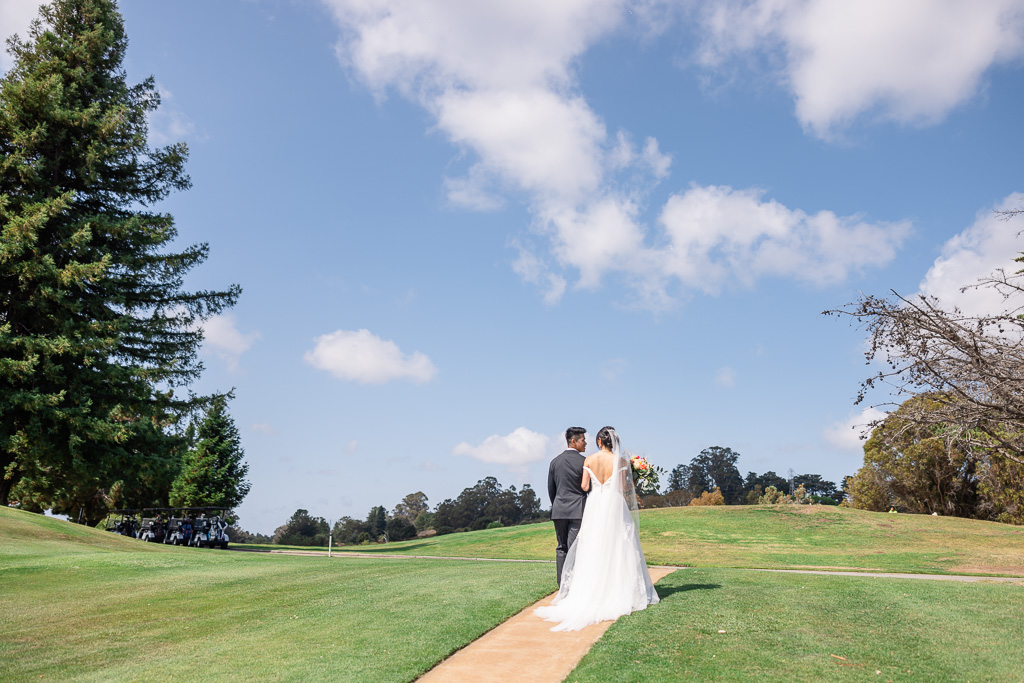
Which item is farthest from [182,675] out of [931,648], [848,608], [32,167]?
[32,167]

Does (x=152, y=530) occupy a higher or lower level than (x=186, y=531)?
higher

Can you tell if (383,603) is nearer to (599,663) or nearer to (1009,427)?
(599,663)

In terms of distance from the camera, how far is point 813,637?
7.77m

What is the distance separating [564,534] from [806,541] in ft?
83.6

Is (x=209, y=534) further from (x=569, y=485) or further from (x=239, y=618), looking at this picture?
(x=569, y=485)

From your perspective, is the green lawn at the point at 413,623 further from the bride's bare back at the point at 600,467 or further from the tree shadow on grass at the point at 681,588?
the bride's bare back at the point at 600,467

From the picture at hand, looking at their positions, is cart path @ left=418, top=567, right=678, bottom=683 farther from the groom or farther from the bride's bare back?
the bride's bare back

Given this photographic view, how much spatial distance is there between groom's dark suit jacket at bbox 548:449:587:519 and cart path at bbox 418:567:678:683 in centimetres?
172

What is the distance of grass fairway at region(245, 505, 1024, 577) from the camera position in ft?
78.6

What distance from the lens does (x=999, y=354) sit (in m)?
11.2

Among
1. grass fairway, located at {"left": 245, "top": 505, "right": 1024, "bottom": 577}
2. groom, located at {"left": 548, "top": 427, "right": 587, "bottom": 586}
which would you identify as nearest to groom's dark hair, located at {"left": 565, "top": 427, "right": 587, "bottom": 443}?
groom, located at {"left": 548, "top": 427, "right": 587, "bottom": 586}

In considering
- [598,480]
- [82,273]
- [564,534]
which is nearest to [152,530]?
[82,273]

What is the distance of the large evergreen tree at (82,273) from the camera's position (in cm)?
2391

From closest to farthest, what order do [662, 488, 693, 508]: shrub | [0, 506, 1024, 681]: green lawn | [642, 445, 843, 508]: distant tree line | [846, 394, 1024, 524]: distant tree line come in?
[0, 506, 1024, 681]: green lawn
[846, 394, 1024, 524]: distant tree line
[662, 488, 693, 508]: shrub
[642, 445, 843, 508]: distant tree line
